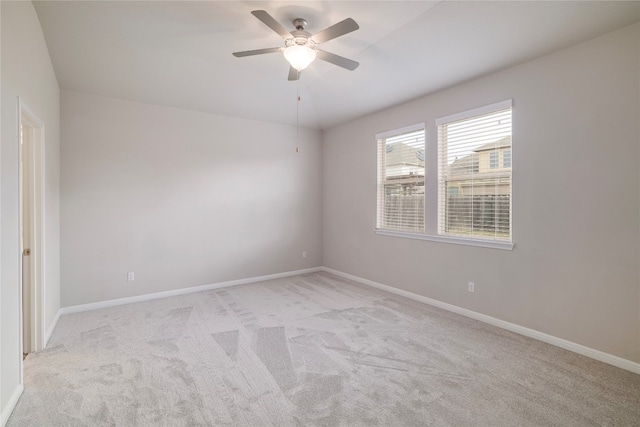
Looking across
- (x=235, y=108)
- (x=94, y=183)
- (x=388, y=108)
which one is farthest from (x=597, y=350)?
(x=94, y=183)

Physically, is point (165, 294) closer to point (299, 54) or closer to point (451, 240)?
point (299, 54)

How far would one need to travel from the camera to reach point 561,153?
2.86 meters

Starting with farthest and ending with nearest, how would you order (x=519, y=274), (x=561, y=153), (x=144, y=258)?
(x=144, y=258) → (x=519, y=274) → (x=561, y=153)

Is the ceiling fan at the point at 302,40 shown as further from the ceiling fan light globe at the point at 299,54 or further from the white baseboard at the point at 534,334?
the white baseboard at the point at 534,334

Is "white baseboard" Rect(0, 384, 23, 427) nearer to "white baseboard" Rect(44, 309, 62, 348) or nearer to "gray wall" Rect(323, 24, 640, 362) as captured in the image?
"white baseboard" Rect(44, 309, 62, 348)

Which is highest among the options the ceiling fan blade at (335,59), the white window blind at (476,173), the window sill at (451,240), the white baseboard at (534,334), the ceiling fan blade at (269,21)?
the ceiling fan blade at (269,21)

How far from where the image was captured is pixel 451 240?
3.80 meters

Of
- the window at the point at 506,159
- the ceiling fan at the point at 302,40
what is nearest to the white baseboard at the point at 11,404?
the ceiling fan at the point at 302,40

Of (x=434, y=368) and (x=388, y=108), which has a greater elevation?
(x=388, y=108)

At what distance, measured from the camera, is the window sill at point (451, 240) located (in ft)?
10.9

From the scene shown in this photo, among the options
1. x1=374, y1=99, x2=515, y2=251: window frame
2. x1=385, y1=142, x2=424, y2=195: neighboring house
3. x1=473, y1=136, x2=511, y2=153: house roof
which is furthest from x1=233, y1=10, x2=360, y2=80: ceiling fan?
x1=385, y1=142, x2=424, y2=195: neighboring house

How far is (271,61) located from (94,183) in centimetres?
275

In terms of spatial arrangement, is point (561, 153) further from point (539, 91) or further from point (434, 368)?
point (434, 368)

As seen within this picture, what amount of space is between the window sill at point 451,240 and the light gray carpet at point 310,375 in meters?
0.89
